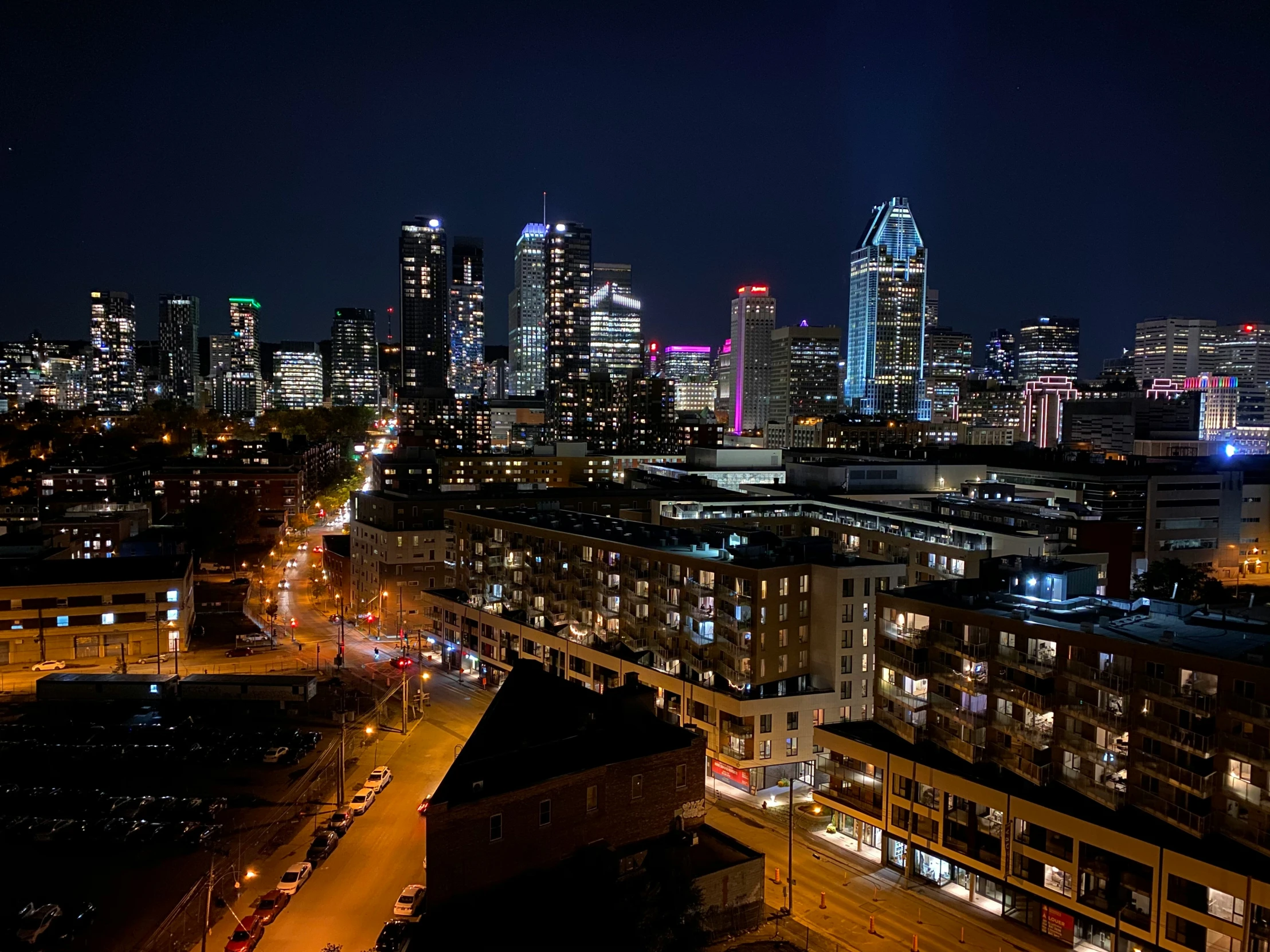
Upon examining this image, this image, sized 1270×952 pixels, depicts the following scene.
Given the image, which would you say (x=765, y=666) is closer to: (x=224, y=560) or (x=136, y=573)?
(x=136, y=573)

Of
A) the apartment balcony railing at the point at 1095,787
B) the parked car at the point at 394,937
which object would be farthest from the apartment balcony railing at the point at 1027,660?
the parked car at the point at 394,937

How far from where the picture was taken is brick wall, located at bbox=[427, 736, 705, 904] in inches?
778

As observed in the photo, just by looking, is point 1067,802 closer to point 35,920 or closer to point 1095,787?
point 1095,787

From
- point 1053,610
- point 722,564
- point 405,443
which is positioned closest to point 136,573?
point 722,564

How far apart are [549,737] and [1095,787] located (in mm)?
14525

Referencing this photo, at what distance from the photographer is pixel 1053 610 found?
2747cm

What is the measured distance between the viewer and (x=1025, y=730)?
25.2 m

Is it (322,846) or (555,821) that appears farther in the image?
(322,846)

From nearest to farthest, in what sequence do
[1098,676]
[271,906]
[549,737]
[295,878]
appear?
[549,737], [1098,676], [271,906], [295,878]

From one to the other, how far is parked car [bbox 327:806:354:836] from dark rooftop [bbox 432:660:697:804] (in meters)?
7.02

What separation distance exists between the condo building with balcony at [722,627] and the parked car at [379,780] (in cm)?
1064

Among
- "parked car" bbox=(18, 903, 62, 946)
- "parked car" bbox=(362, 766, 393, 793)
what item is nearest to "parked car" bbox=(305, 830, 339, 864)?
"parked car" bbox=(362, 766, 393, 793)

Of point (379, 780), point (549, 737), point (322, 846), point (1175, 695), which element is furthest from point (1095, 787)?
point (379, 780)

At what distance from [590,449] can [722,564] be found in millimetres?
105752
